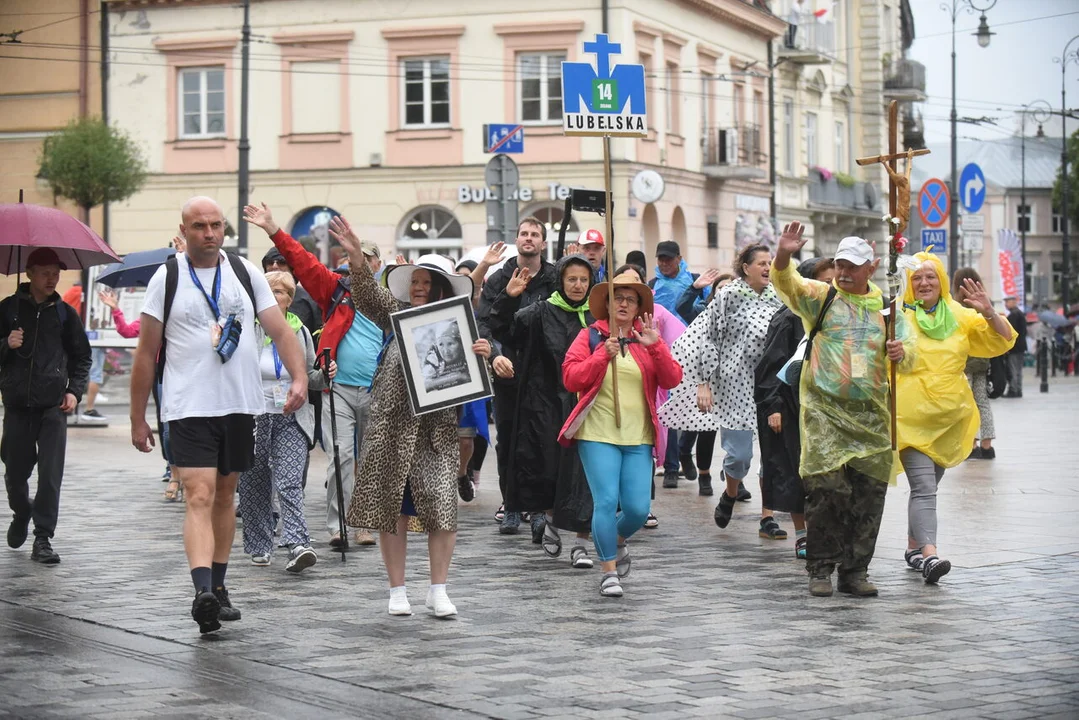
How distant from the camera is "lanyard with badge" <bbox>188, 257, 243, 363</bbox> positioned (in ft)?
26.9

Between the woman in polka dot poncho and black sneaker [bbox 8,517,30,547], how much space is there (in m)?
4.33

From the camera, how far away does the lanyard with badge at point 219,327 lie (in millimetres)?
8203

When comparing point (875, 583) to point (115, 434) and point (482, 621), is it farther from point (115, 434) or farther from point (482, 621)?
point (115, 434)

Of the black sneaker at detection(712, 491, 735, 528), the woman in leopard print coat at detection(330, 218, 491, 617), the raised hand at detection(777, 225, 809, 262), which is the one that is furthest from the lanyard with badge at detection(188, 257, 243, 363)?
the black sneaker at detection(712, 491, 735, 528)

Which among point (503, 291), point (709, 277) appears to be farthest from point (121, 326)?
point (503, 291)

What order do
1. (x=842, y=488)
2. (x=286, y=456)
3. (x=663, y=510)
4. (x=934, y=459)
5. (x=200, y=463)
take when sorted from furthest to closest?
(x=663, y=510)
(x=286, y=456)
(x=934, y=459)
(x=842, y=488)
(x=200, y=463)

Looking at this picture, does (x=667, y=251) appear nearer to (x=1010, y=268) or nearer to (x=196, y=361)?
(x=196, y=361)

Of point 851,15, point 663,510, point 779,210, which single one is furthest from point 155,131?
point 663,510

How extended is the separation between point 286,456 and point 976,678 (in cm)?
495

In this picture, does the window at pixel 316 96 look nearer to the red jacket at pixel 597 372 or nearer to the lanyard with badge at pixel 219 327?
the red jacket at pixel 597 372

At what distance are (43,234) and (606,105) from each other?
3.57 m

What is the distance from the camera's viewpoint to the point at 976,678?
6984mm

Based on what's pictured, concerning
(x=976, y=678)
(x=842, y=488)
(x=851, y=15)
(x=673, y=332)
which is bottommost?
(x=976, y=678)

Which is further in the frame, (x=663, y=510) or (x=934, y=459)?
(x=663, y=510)
